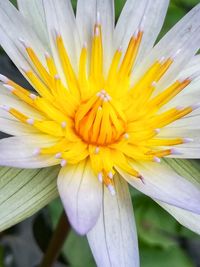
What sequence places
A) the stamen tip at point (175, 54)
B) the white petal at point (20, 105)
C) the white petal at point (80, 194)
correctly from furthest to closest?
1. the stamen tip at point (175, 54)
2. the white petal at point (20, 105)
3. the white petal at point (80, 194)

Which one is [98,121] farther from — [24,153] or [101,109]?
[24,153]

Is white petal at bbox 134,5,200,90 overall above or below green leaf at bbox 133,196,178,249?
above

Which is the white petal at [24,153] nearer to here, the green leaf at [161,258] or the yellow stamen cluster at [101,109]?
the yellow stamen cluster at [101,109]

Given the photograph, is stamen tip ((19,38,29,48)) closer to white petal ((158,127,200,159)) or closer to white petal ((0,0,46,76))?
white petal ((0,0,46,76))

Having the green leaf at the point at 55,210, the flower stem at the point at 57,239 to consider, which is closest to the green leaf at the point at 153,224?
the green leaf at the point at 55,210

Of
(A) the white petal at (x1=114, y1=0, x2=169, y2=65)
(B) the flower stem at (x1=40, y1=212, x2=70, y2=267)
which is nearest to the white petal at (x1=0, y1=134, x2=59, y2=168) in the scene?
(B) the flower stem at (x1=40, y1=212, x2=70, y2=267)

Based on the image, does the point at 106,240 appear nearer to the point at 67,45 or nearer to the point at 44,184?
the point at 44,184

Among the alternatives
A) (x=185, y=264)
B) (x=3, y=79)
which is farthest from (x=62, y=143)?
(x=185, y=264)

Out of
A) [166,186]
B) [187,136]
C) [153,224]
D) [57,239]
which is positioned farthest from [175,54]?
[153,224]
